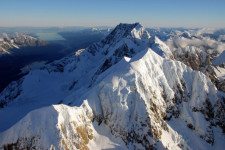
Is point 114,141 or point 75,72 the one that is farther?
point 75,72

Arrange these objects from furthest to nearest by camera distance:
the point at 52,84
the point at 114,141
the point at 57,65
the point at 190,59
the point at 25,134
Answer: the point at 57,65, the point at 52,84, the point at 190,59, the point at 114,141, the point at 25,134

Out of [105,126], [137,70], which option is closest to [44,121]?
[105,126]

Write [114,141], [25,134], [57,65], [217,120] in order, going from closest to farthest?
[25,134], [114,141], [217,120], [57,65]

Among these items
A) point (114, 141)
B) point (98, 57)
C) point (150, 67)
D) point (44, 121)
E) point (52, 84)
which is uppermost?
point (150, 67)

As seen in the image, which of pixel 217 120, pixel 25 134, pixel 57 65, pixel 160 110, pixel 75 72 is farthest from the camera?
pixel 57 65

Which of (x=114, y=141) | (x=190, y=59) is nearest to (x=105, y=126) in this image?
(x=114, y=141)

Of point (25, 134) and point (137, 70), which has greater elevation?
point (137, 70)

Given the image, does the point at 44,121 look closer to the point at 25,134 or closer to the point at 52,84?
the point at 25,134

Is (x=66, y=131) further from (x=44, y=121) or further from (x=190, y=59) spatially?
(x=190, y=59)

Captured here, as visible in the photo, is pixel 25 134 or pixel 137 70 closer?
pixel 25 134
